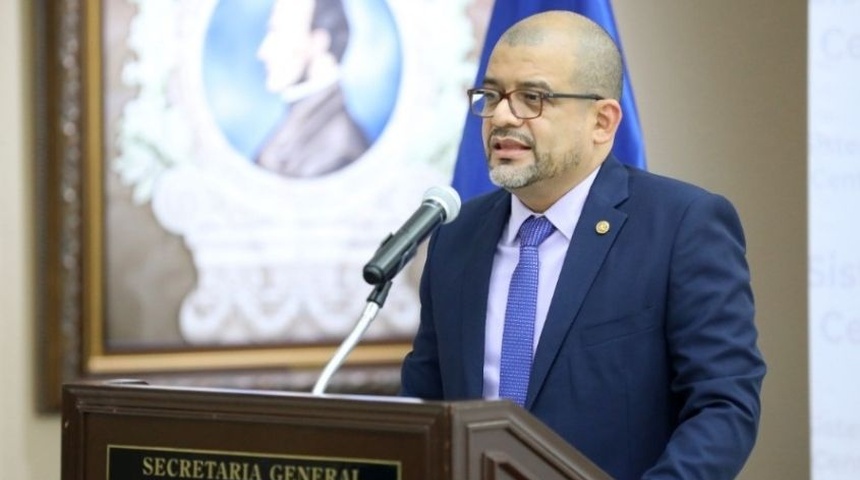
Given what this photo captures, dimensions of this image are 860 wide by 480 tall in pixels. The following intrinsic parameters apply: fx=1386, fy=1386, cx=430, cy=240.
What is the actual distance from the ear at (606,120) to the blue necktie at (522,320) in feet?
0.62

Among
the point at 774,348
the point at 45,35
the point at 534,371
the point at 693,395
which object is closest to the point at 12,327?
the point at 45,35

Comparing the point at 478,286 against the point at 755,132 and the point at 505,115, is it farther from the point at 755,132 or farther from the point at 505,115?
the point at 755,132

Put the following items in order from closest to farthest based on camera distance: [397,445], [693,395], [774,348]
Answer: [397,445]
[693,395]
[774,348]

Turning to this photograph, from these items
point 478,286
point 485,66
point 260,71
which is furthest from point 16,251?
point 478,286

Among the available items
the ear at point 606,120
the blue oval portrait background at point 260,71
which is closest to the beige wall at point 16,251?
the blue oval portrait background at point 260,71

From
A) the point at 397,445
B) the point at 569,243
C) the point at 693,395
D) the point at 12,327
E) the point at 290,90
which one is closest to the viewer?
the point at 397,445

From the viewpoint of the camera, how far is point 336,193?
14.8ft

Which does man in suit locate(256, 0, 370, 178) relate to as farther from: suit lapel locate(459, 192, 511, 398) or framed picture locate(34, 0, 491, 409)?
suit lapel locate(459, 192, 511, 398)

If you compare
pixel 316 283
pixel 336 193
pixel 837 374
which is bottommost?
pixel 837 374

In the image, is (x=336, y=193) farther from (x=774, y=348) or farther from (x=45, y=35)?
(x=774, y=348)

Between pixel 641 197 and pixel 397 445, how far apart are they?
914 mm

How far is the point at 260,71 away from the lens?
14.4ft

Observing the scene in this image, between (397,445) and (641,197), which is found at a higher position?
(641,197)

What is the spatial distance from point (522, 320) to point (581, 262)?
156 millimetres
